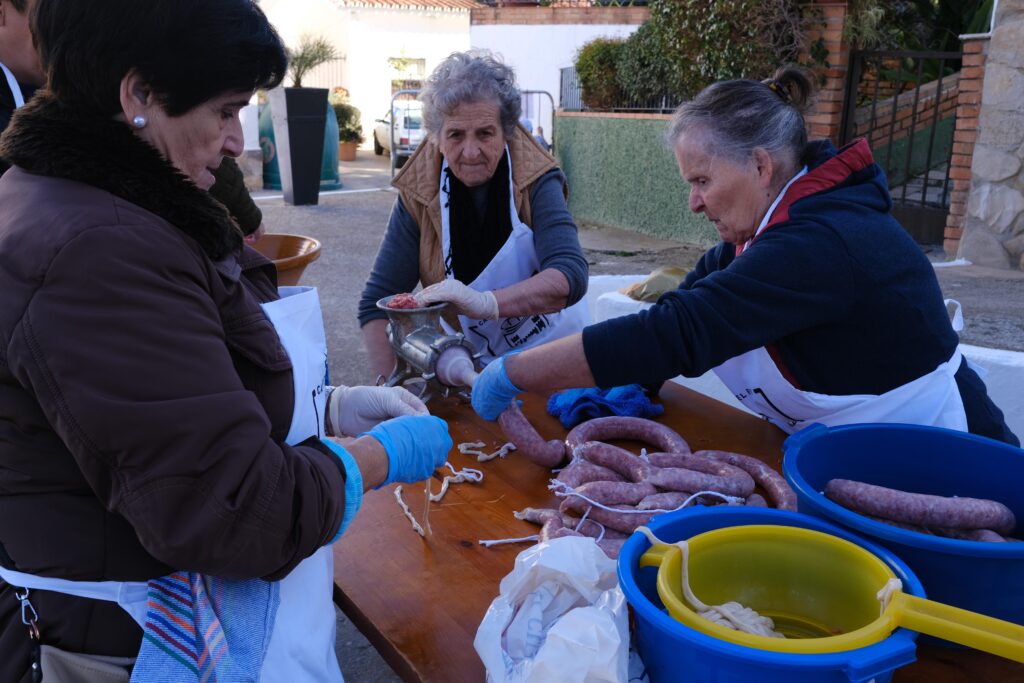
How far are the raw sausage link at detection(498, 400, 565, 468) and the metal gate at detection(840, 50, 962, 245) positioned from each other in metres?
7.35

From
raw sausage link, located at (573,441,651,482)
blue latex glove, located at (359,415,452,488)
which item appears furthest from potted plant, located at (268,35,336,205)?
blue latex glove, located at (359,415,452,488)

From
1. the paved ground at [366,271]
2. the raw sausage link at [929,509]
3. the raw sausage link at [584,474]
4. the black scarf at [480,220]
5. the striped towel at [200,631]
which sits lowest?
the paved ground at [366,271]

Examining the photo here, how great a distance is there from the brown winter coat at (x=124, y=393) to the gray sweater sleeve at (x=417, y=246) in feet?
5.86

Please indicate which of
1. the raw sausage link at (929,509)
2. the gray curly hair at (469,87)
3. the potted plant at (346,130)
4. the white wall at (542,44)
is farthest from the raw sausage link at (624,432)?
the potted plant at (346,130)

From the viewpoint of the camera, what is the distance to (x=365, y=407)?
6.40ft

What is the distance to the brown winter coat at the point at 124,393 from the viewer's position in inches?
43.1

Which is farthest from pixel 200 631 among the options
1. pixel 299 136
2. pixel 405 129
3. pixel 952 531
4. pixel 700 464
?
pixel 405 129

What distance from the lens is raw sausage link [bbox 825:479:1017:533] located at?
145cm

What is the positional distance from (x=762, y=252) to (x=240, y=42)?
1.24 m

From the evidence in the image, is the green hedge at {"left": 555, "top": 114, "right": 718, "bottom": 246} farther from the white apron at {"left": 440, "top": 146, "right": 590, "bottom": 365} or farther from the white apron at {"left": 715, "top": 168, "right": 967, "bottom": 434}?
the white apron at {"left": 715, "top": 168, "right": 967, "bottom": 434}

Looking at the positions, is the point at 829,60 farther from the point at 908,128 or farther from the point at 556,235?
the point at 556,235

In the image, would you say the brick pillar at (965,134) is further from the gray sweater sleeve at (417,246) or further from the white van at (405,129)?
the white van at (405,129)

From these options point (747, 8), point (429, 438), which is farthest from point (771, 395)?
point (747, 8)

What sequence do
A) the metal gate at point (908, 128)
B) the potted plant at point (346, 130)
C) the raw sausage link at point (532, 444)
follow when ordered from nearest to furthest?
the raw sausage link at point (532, 444) → the metal gate at point (908, 128) → the potted plant at point (346, 130)
